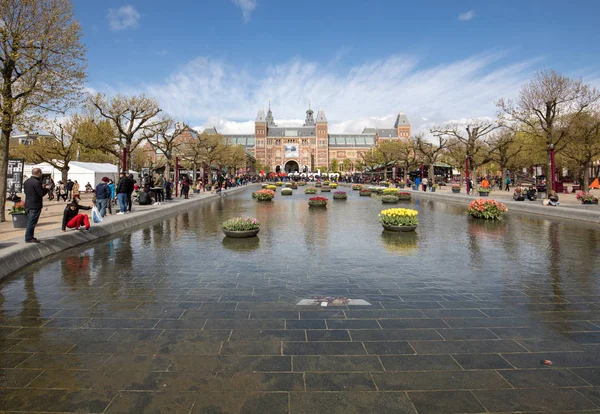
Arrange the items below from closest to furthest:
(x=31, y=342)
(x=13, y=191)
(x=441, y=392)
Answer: (x=441, y=392)
(x=31, y=342)
(x=13, y=191)

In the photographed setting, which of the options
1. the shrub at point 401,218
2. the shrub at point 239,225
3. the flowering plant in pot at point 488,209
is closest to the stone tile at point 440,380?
the shrub at point 239,225

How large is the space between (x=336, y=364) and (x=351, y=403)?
58cm

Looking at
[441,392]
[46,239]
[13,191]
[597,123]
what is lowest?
[441,392]

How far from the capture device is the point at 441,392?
2.95m

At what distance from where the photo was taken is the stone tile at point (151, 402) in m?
2.72

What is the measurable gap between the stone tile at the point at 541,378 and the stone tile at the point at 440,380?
3.8 inches

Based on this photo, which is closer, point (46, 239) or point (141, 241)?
point (46, 239)

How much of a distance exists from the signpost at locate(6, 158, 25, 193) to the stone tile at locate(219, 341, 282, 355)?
54.8ft

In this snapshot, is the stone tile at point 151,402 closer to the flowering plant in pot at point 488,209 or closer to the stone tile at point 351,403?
the stone tile at point 351,403

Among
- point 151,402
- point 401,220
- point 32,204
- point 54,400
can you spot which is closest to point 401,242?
point 401,220

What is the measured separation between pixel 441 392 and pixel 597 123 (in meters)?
30.3

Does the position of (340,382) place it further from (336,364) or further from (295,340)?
(295,340)

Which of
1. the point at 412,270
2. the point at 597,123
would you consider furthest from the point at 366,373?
the point at 597,123

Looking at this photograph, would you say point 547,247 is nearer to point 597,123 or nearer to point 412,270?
point 412,270
